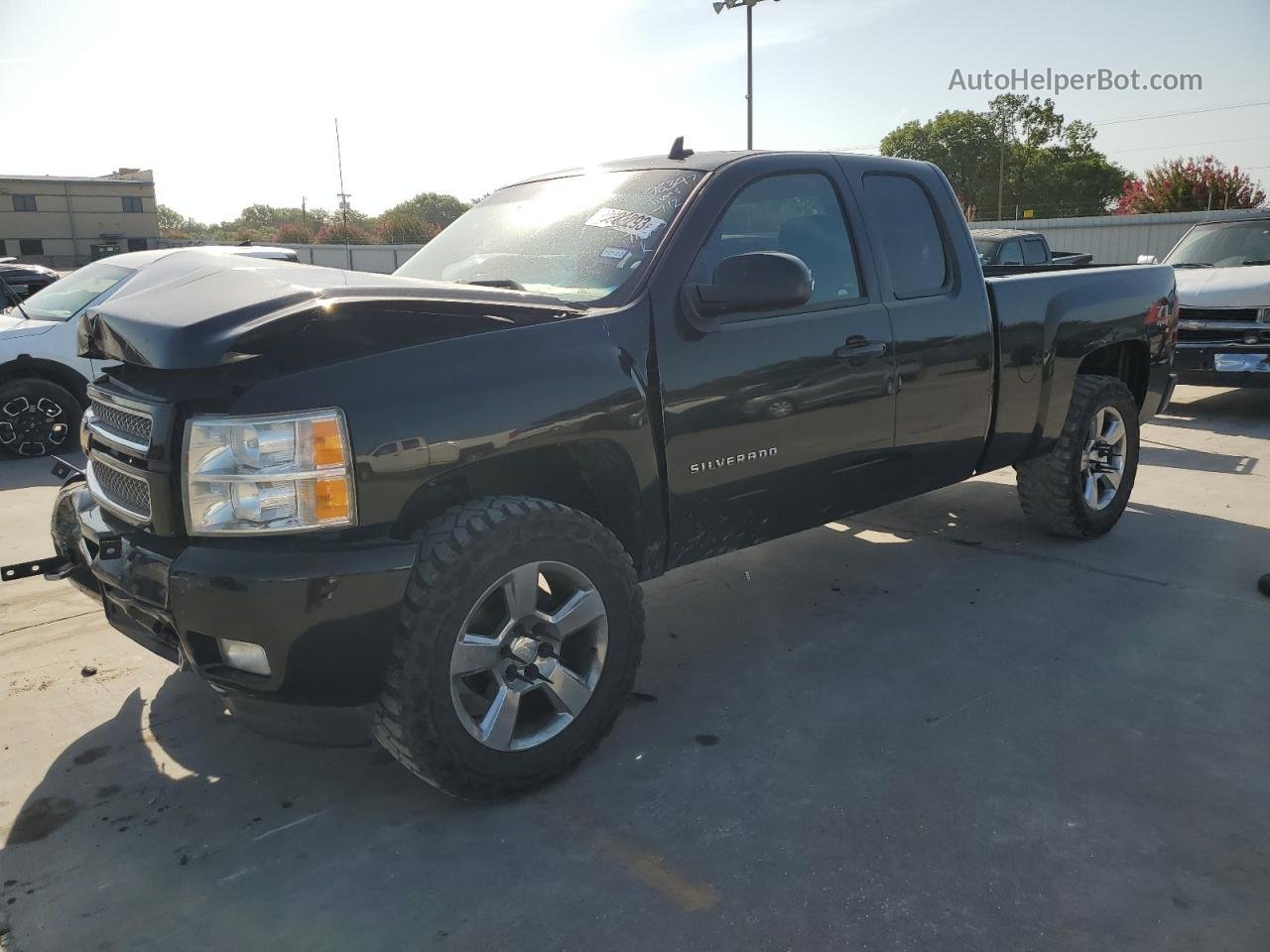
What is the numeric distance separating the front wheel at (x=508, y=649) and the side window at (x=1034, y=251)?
10804 millimetres

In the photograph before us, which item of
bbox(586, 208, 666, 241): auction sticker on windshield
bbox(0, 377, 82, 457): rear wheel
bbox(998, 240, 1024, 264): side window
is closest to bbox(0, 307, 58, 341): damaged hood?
bbox(0, 377, 82, 457): rear wheel

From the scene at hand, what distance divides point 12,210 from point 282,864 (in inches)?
2674

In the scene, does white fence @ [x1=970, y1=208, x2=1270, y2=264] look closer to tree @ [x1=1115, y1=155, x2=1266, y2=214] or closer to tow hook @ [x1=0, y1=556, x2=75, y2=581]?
tree @ [x1=1115, y1=155, x2=1266, y2=214]

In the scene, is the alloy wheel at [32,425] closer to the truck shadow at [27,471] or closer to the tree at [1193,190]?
the truck shadow at [27,471]

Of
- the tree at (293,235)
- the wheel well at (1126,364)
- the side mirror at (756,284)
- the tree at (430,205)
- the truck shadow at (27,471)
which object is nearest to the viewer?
the side mirror at (756,284)

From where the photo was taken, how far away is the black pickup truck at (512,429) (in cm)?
255

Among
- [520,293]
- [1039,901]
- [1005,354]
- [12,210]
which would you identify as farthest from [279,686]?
[12,210]

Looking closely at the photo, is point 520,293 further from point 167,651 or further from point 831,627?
point 831,627

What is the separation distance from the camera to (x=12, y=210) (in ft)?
190

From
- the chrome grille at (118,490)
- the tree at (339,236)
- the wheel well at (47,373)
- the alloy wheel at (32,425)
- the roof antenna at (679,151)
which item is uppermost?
the tree at (339,236)

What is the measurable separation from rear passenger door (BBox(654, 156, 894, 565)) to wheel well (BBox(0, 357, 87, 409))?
6.56 metres

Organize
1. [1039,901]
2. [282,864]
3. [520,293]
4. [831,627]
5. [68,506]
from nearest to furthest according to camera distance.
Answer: [1039,901]
[282,864]
[520,293]
[68,506]
[831,627]

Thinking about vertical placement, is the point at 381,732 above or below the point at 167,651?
below

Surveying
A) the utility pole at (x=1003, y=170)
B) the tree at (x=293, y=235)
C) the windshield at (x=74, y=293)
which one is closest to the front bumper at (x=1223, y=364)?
the windshield at (x=74, y=293)
